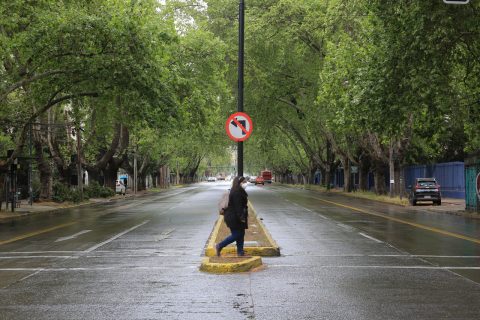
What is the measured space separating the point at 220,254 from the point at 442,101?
12684 millimetres

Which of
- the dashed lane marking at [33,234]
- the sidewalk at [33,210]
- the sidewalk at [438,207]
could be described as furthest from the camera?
the sidewalk at [438,207]

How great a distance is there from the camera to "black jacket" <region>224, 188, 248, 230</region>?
10.9 metres

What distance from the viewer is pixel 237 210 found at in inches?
428

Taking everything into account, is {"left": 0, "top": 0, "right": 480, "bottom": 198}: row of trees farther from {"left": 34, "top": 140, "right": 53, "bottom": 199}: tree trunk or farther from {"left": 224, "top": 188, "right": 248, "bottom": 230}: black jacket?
{"left": 224, "top": 188, "right": 248, "bottom": 230}: black jacket

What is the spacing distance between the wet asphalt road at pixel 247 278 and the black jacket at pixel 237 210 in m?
1.04

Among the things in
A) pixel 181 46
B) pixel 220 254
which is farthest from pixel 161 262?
pixel 181 46

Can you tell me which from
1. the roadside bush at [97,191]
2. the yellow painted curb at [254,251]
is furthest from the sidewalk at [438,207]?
the roadside bush at [97,191]

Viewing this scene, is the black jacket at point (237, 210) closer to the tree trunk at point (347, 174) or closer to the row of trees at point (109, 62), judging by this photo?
the row of trees at point (109, 62)

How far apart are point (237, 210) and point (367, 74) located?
1066 centimetres

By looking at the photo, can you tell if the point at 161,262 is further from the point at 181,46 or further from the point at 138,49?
the point at 181,46

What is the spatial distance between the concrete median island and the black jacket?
64cm

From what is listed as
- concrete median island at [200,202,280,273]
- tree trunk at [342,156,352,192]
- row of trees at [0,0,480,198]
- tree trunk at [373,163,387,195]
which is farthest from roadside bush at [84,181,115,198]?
concrete median island at [200,202,280,273]

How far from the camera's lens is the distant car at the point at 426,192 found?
33188 mm

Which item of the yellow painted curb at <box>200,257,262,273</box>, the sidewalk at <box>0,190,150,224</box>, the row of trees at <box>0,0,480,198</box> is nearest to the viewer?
the yellow painted curb at <box>200,257,262,273</box>
